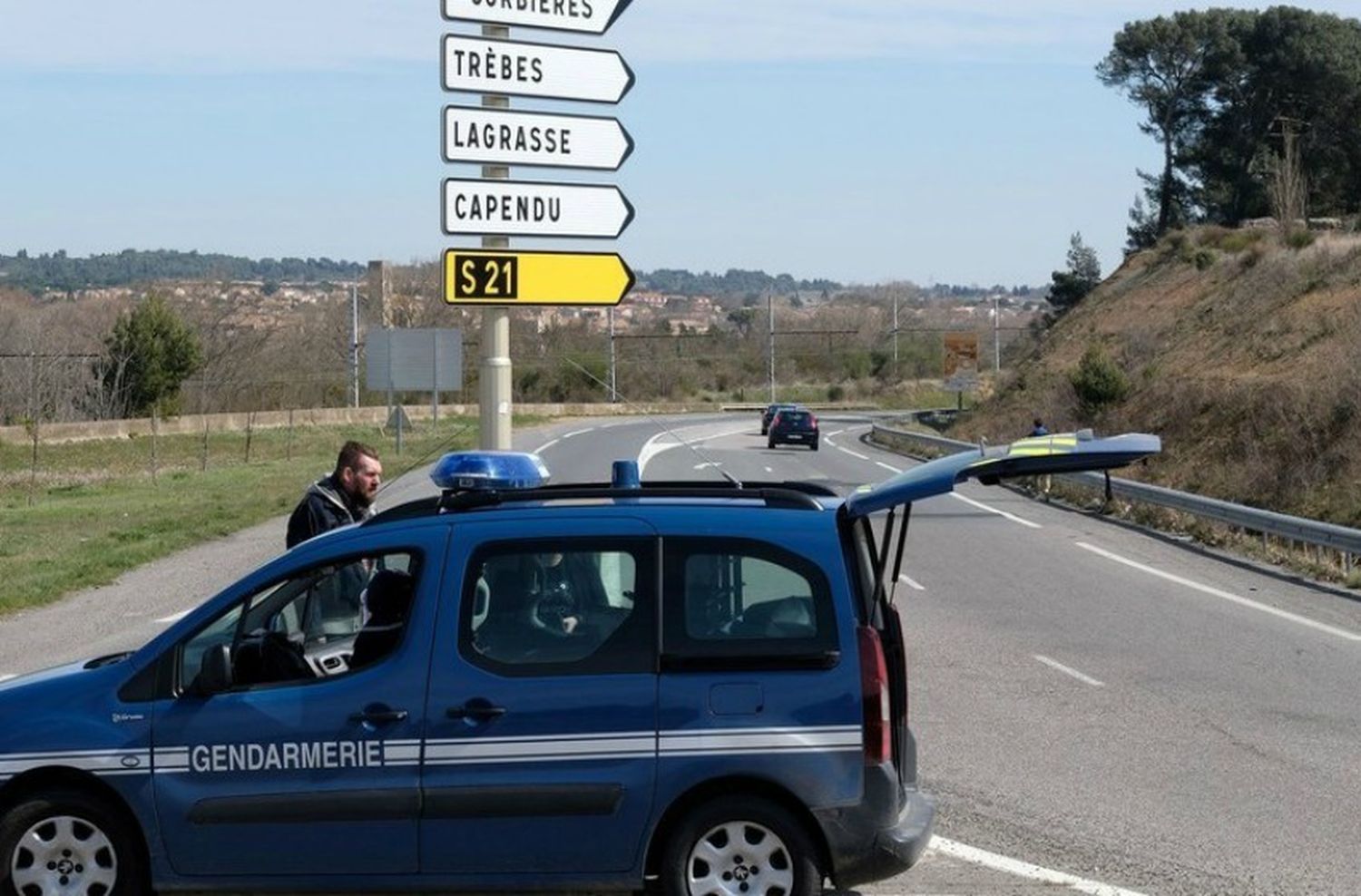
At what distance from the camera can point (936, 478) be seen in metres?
6.71

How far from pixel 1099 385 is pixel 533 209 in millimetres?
38657

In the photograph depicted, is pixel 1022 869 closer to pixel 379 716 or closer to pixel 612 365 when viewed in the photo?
pixel 379 716

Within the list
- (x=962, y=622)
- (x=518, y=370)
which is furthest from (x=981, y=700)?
(x=518, y=370)

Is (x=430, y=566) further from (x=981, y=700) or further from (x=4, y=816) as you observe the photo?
(x=981, y=700)

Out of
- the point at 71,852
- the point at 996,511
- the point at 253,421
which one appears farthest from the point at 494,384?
the point at 253,421

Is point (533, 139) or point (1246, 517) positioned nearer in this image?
point (533, 139)

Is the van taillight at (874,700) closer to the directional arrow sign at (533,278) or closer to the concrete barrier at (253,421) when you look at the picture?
the directional arrow sign at (533,278)

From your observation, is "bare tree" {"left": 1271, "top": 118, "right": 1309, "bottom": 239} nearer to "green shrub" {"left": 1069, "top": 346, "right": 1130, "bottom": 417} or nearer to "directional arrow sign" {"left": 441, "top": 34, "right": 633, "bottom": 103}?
"green shrub" {"left": 1069, "top": 346, "right": 1130, "bottom": 417}

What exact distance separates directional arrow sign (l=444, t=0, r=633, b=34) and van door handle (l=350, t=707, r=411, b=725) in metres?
5.97

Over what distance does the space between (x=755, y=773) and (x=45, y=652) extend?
32.7ft

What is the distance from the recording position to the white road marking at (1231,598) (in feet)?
54.2

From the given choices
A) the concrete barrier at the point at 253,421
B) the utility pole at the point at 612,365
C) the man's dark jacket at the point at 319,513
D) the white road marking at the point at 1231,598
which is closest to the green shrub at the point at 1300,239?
the concrete barrier at the point at 253,421

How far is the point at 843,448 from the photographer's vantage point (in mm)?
58031

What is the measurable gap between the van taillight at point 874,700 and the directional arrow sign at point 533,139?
19.3 feet
